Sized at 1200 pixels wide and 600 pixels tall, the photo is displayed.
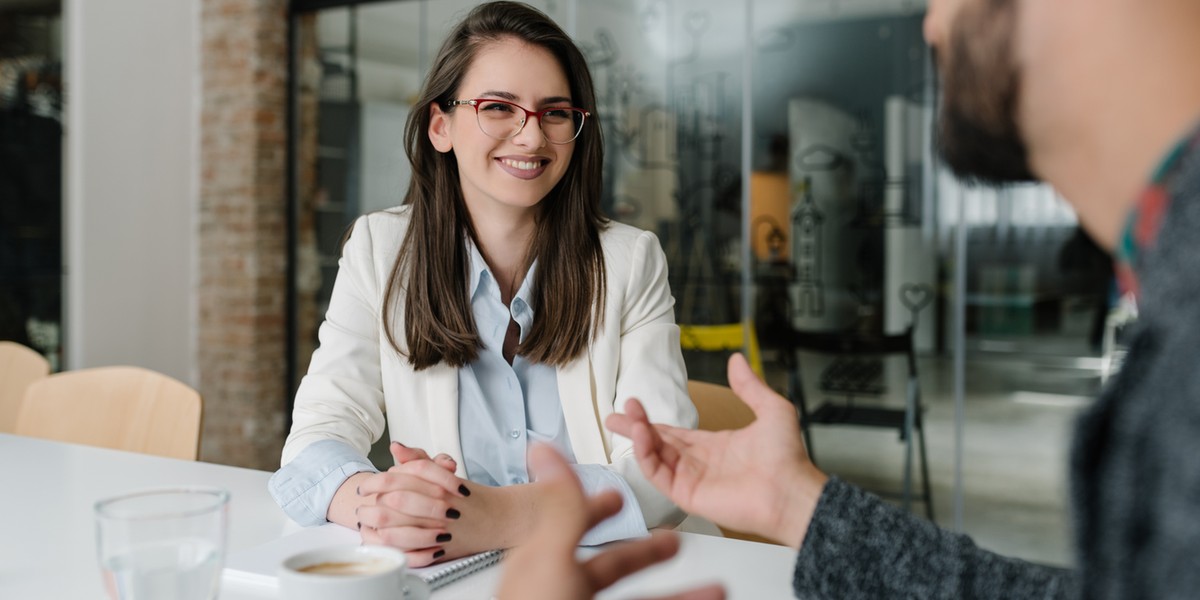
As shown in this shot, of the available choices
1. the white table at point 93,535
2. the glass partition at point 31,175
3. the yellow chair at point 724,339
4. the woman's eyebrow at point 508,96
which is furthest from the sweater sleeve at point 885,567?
the glass partition at point 31,175

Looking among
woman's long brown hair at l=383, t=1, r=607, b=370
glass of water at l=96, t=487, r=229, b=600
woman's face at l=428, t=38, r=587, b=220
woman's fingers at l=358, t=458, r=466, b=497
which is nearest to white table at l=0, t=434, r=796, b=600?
woman's fingers at l=358, t=458, r=466, b=497

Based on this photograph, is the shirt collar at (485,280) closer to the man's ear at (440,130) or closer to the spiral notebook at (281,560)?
the man's ear at (440,130)

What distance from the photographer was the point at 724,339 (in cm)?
382

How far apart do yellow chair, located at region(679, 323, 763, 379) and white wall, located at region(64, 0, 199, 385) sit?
2.38 metres

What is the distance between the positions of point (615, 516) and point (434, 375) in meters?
0.47

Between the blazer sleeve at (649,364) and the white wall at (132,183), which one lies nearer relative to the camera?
the blazer sleeve at (649,364)

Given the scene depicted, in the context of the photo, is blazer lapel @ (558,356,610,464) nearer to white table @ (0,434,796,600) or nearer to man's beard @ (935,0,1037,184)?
white table @ (0,434,796,600)

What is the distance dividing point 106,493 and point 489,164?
2.59 feet

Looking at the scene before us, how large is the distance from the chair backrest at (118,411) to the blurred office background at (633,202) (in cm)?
184

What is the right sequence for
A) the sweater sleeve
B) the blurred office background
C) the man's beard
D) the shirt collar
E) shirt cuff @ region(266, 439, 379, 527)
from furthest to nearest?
the blurred office background < the shirt collar < shirt cuff @ region(266, 439, 379, 527) < the sweater sleeve < the man's beard

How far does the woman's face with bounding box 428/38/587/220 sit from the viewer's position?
164 centimetres

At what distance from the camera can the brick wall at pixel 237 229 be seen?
4508 mm

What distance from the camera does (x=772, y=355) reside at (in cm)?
375

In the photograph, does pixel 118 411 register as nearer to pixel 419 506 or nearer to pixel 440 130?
pixel 440 130
